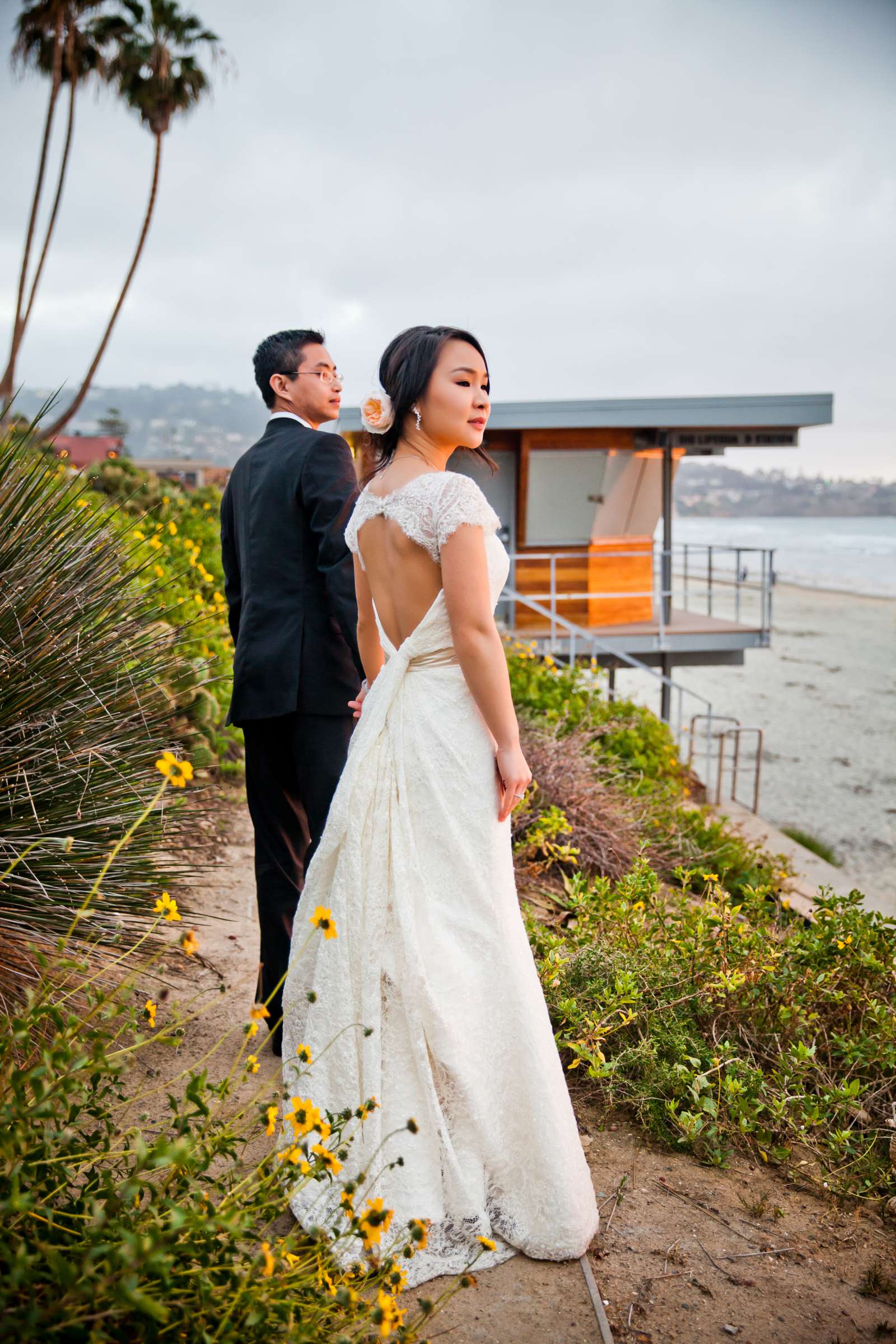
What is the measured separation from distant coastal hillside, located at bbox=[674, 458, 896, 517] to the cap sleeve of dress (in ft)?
447

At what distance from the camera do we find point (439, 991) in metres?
2.22

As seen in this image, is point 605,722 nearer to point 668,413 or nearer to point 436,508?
point 436,508

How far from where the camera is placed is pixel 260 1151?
262cm

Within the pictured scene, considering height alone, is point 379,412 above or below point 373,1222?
above

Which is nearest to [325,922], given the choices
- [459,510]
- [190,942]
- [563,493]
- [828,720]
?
[190,942]

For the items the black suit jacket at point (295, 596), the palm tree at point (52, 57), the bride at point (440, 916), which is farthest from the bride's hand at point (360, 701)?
the palm tree at point (52, 57)

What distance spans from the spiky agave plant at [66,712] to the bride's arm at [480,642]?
1.12m

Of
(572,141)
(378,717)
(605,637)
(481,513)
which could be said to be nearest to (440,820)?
(378,717)

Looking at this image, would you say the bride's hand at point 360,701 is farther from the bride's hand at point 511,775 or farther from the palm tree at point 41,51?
the palm tree at point 41,51

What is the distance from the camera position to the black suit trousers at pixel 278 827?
3062 mm

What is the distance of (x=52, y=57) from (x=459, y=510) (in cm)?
2821

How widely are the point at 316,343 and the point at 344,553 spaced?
813 millimetres

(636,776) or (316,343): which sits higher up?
(316,343)

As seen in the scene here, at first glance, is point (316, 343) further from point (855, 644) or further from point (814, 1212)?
point (855, 644)
